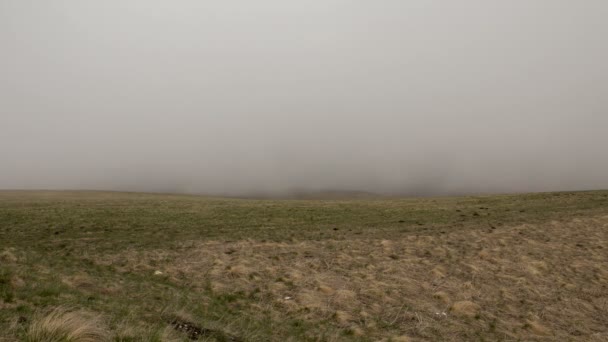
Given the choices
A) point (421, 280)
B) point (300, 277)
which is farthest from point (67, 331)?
point (421, 280)

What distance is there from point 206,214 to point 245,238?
9.74m

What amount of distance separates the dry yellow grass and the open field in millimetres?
69

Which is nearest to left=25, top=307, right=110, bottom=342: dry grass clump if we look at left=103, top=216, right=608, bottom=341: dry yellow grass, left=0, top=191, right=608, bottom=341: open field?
left=0, top=191, right=608, bottom=341: open field

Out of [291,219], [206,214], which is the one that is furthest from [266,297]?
[206,214]

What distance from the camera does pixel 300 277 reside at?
1598cm

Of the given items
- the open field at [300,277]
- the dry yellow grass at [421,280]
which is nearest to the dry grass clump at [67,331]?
the open field at [300,277]

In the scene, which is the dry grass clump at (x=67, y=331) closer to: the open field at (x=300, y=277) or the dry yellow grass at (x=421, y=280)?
the open field at (x=300, y=277)

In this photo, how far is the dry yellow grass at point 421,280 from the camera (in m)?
12.8

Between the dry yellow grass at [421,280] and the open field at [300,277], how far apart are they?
69 millimetres

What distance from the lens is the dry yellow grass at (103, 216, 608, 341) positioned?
12.8 meters

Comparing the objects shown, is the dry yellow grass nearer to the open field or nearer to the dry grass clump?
the open field

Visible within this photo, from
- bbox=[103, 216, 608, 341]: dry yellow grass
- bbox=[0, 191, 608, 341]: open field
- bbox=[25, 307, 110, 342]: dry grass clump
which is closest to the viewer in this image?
bbox=[25, 307, 110, 342]: dry grass clump

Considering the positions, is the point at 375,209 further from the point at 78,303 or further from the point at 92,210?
the point at 78,303

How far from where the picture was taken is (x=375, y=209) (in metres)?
34.8
